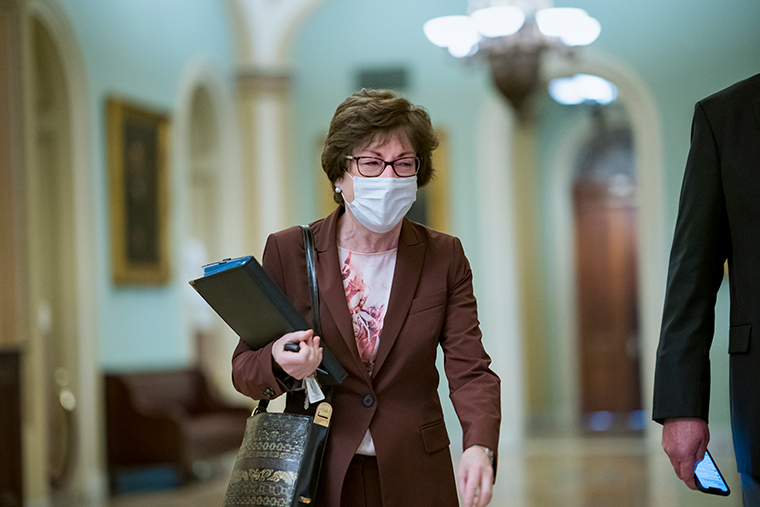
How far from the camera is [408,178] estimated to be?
7.20 ft

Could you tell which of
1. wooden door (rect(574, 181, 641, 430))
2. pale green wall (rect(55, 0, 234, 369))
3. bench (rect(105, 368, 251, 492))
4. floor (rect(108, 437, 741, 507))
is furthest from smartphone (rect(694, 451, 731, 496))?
wooden door (rect(574, 181, 641, 430))

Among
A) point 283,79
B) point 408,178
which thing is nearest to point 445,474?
point 408,178

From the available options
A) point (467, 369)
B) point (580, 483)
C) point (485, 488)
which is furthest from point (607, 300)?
point (485, 488)

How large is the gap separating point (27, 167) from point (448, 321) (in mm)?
5710

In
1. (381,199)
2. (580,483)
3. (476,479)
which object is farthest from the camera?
(580,483)

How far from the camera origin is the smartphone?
2061 mm

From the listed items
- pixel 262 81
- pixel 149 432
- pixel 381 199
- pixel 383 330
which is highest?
pixel 262 81

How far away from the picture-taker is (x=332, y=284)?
221cm

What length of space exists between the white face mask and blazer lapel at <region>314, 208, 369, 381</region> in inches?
4.2

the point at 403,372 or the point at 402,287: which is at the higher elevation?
the point at 402,287

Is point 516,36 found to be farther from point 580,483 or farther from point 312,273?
point 312,273

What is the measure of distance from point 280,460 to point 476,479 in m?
0.42

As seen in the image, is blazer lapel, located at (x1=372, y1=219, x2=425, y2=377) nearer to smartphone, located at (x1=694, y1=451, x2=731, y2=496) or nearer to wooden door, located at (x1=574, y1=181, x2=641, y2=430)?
smartphone, located at (x1=694, y1=451, x2=731, y2=496)

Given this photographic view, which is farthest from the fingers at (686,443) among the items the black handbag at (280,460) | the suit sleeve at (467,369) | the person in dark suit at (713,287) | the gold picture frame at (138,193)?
the gold picture frame at (138,193)
